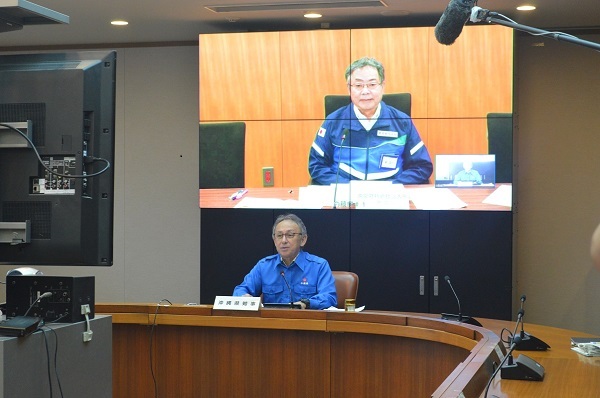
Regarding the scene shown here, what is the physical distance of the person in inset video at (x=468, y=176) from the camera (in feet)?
21.8

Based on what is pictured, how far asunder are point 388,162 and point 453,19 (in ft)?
14.5

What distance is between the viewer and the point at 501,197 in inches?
261

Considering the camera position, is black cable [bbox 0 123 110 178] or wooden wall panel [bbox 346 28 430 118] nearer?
black cable [bbox 0 123 110 178]

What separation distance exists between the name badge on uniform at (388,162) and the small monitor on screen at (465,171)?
30 cm

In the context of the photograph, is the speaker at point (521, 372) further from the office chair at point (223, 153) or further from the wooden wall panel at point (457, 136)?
the office chair at point (223, 153)

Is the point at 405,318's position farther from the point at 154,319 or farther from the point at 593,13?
the point at 593,13

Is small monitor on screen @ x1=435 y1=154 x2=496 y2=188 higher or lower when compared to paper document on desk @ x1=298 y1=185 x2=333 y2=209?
higher

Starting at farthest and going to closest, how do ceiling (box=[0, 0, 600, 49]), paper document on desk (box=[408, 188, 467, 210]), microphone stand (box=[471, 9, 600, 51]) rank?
paper document on desk (box=[408, 188, 467, 210]) < ceiling (box=[0, 0, 600, 49]) < microphone stand (box=[471, 9, 600, 51])

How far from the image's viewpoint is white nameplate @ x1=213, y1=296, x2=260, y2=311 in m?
4.35

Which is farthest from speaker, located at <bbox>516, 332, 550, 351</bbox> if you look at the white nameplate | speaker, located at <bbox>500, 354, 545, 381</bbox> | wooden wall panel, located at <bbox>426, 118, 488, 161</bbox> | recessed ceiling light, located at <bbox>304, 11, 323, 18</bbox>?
recessed ceiling light, located at <bbox>304, 11, 323, 18</bbox>

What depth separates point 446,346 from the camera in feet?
13.0

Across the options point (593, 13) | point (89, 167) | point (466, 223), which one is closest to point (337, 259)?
point (466, 223)

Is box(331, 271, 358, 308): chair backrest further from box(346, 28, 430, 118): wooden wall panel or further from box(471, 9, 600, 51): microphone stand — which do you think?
box(471, 9, 600, 51): microphone stand

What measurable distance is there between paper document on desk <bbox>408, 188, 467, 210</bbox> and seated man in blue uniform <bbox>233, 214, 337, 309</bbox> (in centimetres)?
179
